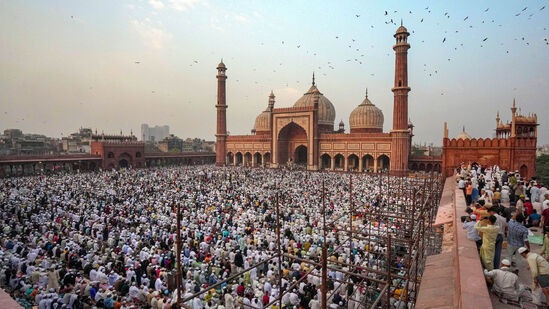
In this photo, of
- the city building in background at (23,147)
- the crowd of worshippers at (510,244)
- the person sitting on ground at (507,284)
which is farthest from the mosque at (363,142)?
the city building in background at (23,147)

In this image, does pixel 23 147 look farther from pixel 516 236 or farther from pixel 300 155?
pixel 516 236

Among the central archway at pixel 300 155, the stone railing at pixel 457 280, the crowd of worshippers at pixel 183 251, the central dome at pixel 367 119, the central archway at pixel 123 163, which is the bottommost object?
the crowd of worshippers at pixel 183 251

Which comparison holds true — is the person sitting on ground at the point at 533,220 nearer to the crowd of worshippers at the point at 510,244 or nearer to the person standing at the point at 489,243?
the crowd of worshippers at the point at 510,244

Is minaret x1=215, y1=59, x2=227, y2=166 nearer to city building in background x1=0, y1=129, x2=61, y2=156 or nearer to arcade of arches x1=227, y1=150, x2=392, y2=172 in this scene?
arcade of arches x1=227, y1=150, x2=392, y2=172

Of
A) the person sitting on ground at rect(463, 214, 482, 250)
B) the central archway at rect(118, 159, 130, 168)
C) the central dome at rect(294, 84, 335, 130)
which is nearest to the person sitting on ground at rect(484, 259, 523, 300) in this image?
the person sitting on ground at rect(463, 214, 482, 250)

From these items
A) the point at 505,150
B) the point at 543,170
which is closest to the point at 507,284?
the point at 505,150

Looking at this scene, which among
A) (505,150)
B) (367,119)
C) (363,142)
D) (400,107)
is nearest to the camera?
(505,150)
